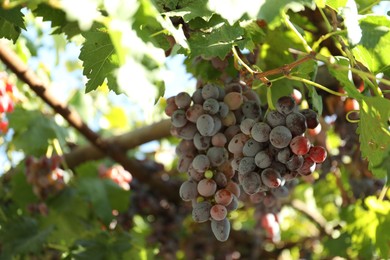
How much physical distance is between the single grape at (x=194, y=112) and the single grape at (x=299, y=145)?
23 centimetres

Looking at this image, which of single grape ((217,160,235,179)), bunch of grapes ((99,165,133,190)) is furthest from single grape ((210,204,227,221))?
bunch of grapes ((99,165,133,190))

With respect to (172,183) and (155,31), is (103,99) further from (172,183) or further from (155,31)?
(155,31)

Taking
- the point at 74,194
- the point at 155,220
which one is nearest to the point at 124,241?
the point at 74,194

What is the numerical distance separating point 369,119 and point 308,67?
181 mm

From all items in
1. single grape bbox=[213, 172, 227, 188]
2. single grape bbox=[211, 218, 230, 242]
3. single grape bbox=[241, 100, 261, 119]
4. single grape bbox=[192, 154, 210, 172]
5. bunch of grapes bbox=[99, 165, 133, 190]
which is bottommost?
bunch of grapes bbox=[99, 165, 133, 190]

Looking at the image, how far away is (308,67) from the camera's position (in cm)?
134

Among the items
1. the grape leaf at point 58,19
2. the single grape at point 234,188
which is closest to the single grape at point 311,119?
the single grape at point 234,188

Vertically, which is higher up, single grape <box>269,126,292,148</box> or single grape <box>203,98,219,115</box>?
single grape <box>269,126,292,148</box>

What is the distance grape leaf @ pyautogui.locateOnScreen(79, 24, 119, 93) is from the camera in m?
1.22

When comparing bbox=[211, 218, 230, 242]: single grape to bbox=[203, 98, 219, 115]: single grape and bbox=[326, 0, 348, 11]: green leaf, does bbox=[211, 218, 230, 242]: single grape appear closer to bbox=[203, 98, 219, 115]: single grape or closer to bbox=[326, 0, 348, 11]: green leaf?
bbox=[203, 98, 219, 115]: single grape

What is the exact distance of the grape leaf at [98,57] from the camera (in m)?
1.22

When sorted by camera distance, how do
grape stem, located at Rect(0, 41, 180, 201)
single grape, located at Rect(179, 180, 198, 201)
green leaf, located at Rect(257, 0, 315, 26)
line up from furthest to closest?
Result: grape stem, located at Rect(0, 41, 180, 201) → single grape, located at Rect(179, 180, 198, 201) → green leaf, located at Rect(257, 0, 315, 26)

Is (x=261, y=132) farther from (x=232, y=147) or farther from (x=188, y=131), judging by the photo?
(x=188, y=131)

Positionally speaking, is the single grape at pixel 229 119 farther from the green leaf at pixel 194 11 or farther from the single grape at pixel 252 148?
the green leaf at pixel 194 11
